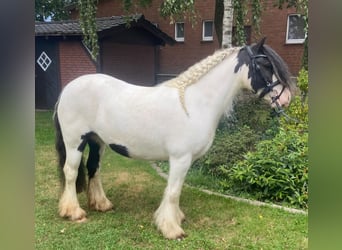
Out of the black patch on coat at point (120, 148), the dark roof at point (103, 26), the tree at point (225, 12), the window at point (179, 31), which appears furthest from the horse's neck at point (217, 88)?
the window at point (179, 31)

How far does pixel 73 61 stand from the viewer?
645 cm

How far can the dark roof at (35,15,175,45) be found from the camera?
224 inches

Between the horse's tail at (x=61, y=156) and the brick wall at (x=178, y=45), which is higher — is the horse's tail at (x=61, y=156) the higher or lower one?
the lower one

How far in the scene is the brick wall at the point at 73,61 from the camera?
6014 millimetres

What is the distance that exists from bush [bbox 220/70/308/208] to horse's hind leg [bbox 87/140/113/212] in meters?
1.54

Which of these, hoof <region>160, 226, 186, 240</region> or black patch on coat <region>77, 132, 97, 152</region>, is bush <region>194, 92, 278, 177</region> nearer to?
hoof <region>160, 226, 186, 240</region>

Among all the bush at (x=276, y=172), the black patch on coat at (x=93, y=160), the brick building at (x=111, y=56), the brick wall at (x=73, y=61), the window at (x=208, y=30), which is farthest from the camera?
the window at (x=208, y=30)

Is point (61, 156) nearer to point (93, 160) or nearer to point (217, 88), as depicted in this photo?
point (93, 160)

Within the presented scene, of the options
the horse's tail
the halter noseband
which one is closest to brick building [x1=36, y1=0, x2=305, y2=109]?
the horse's tail

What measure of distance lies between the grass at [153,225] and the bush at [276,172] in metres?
0.32

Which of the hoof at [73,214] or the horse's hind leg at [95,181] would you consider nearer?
the hoof at [73,214]

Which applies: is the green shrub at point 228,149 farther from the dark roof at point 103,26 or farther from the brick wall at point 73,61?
the brick wall at point 73,61

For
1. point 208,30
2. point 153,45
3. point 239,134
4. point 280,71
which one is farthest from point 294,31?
point 280,71
